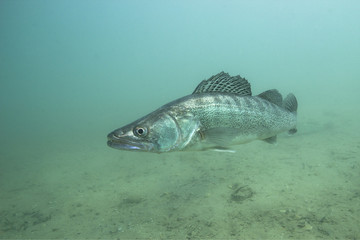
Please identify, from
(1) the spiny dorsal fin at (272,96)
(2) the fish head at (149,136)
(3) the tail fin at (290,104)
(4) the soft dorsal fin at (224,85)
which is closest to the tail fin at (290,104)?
(3) the tail fin at (290,104)

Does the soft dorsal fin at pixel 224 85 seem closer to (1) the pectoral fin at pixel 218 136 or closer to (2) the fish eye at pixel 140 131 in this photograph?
(1) the pectoral fin at pixel 218 136

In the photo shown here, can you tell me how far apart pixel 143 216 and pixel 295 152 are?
254 inches

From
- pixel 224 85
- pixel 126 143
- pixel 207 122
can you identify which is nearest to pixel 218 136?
→ pixel 207 122

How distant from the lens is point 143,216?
17.6 feet

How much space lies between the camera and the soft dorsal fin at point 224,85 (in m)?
3.74

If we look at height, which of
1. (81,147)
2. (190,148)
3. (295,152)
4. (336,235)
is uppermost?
(190,148)

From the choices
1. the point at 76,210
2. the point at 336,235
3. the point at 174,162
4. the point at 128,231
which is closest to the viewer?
the point at 336,235

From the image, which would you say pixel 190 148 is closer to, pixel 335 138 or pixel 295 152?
pixel 295 152

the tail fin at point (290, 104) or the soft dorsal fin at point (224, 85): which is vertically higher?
the soft dorsal fin at point (224, 85)

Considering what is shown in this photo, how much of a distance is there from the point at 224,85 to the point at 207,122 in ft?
2.62

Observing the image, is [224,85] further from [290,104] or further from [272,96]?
[290,104]

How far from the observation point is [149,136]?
315cm

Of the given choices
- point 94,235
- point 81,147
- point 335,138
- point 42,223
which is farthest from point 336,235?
point 81,147

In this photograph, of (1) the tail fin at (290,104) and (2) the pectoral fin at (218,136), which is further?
(1) the tail fin at (290,104)
